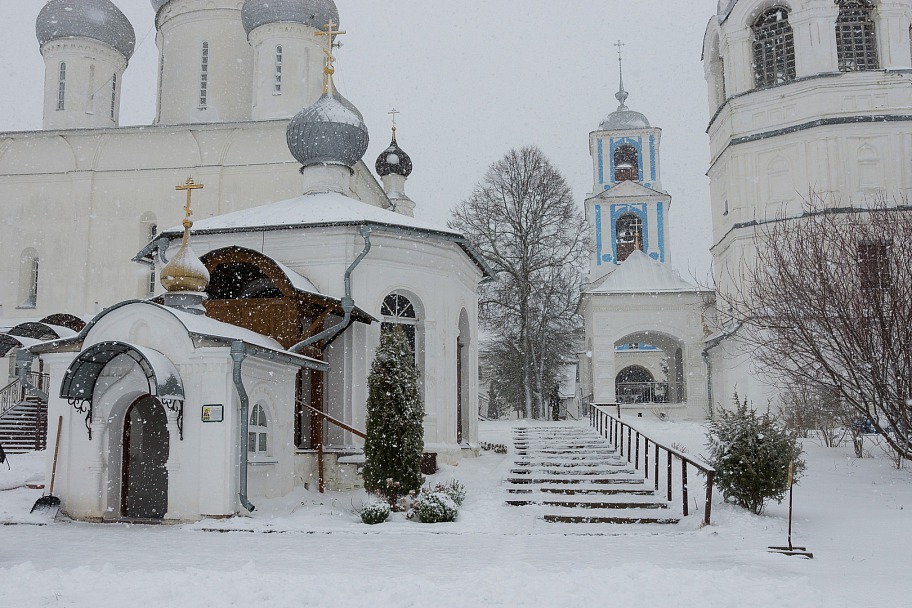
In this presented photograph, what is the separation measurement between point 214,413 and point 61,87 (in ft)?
67.0

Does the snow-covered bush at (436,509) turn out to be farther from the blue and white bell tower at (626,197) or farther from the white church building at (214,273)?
the blue and white bell tower at (626,197)

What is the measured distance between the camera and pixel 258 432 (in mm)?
11844

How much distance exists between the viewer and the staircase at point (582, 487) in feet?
36.5

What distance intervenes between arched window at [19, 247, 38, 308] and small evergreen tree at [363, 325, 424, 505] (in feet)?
57.1

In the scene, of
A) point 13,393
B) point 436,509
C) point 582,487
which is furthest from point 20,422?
point 582,487

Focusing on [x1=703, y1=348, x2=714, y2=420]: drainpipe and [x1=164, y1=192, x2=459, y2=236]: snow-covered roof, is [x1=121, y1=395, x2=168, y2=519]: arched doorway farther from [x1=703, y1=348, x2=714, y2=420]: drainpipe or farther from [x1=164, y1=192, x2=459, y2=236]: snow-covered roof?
[x1=703, y1=348, x2=714, y2=420]: drainpipe

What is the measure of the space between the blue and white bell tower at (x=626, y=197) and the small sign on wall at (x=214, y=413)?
1201 inches

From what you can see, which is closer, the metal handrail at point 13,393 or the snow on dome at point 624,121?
the metal handrail at point 13,393

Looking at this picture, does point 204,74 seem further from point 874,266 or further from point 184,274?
point 874,266

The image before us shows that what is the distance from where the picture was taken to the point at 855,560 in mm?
7930

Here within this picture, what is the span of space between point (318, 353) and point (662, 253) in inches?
1179

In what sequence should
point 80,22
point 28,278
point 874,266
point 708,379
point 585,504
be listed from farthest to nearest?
point 708,379
point 80,22
point 28,278
point 874,266
point 585,504

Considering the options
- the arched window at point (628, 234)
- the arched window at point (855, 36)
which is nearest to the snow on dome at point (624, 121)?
the arched window at point (628, 234)

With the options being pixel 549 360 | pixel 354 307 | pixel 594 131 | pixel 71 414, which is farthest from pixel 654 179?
pixel 71 414
